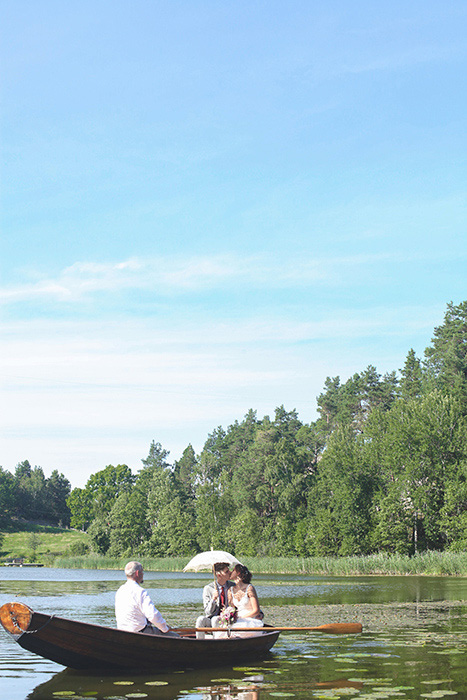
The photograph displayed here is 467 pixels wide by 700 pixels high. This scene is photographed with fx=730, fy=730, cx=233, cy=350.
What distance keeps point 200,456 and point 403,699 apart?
325ft

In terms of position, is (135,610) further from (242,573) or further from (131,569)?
(242,573)

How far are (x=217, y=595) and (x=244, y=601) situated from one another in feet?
1.71

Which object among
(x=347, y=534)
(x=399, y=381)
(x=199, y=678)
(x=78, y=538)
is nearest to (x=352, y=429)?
(x=399, y=381)

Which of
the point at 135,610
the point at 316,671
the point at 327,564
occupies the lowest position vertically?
the point at 327,564

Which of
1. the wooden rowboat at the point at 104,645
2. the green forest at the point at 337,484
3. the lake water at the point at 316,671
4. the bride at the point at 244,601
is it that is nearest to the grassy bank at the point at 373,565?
the green forest at the point at 337,484

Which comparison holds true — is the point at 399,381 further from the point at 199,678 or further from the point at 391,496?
the point at 199,678

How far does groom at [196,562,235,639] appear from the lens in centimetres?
1319

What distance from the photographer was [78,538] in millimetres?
128125

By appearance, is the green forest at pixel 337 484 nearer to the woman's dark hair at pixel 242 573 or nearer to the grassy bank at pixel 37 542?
the grassy bank at pixel 37 542

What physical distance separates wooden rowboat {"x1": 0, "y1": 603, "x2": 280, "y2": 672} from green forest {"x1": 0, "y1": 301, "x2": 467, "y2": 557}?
1629 inches

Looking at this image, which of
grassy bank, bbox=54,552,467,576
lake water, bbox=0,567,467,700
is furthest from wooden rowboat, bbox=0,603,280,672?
grassy bank, bbox=54,552,467,576

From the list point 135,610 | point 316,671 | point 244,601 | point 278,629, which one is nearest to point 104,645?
point 135,610

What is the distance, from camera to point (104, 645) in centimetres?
1092

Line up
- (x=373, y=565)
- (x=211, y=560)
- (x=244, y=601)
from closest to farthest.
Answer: (x=244, y=601) → (x=211, y=560) → (x=373, y=565)
